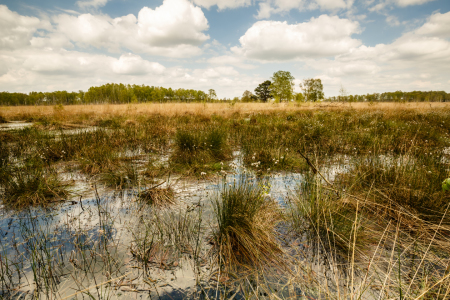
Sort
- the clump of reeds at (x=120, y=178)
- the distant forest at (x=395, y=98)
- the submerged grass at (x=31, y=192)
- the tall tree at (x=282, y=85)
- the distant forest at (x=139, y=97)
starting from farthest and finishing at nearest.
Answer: the tall tree at (x=282, y=85), the distant forest at (x=395, y=98), the distant forest at (x=139, y=97), the clump of reeds at (x=120, y=178), the submerged grass at (x=31, y=192)

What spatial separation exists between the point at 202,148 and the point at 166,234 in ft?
10.7

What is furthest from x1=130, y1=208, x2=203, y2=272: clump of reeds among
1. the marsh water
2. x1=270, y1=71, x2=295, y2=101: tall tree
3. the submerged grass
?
x1=270, y1=71, x2=295, y2=101: tall tree

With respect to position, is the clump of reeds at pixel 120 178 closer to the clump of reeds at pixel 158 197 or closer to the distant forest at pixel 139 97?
the clump of reeds at pixel 158 197

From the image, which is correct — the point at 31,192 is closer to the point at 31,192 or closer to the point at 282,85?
the point at 31,192

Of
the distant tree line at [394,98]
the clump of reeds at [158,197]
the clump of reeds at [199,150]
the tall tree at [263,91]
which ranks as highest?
the tall tree at [263,91]

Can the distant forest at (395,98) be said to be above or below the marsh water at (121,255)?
above

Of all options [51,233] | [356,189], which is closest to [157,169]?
[51,233]

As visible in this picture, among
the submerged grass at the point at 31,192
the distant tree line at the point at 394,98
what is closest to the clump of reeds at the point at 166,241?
the submerged grass at the point at 31,192

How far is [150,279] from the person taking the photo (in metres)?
1.61

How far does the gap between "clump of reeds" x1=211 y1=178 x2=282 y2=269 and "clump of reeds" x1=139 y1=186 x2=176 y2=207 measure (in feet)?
3.06

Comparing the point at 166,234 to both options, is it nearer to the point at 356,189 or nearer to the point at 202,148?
the point at 356,189

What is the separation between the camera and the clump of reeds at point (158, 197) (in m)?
2.77

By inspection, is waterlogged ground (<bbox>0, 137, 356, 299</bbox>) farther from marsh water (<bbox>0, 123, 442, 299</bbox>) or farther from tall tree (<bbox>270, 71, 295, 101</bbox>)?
tall tree (<bbox>270, 71, 295, 101</bbox>)

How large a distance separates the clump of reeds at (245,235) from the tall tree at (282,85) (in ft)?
115
